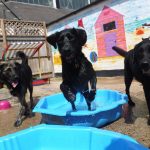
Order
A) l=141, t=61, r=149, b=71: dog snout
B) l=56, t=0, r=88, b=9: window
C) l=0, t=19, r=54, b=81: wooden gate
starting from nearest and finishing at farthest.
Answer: l=141, t=61, r=149, b=71: dog snout < l=0, t=19, r=54, b=81: wooden gate < l=56, t=0, r=88, b=9: window

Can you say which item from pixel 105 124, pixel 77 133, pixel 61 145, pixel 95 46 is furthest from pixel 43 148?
pixel 95 46

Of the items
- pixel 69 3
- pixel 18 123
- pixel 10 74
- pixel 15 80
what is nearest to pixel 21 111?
pixel 18 123

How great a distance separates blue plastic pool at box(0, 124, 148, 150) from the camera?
9.78 feet

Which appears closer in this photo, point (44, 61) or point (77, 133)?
point (77, 133)

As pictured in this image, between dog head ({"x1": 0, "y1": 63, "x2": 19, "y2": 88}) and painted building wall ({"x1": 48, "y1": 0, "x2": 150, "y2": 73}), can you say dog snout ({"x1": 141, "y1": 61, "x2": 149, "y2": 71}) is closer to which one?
dog head ({"x1": 0, "y1": 63, "x2": 19, "y2": 88})

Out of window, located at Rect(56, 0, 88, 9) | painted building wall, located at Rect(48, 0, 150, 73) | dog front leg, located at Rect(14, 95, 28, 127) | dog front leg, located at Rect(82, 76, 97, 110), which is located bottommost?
dog front leg, located at Rect(14, 95, 28, 127)

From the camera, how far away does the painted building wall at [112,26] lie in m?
10.4

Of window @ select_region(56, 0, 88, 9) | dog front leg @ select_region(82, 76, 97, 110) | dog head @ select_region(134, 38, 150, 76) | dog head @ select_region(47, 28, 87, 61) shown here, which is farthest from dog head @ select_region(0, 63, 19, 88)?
window @ select_region(56, 0, 88, 9)

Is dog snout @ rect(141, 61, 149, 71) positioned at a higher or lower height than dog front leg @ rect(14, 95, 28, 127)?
higher

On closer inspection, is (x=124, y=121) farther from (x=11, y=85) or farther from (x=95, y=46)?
(x=95, y=46)

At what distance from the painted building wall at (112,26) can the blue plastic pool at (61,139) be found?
757 cm

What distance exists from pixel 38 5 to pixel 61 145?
21557 millimetres

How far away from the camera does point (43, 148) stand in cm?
343

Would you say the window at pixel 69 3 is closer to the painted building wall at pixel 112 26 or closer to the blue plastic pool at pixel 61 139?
the painted building wall at pixel 112 26
